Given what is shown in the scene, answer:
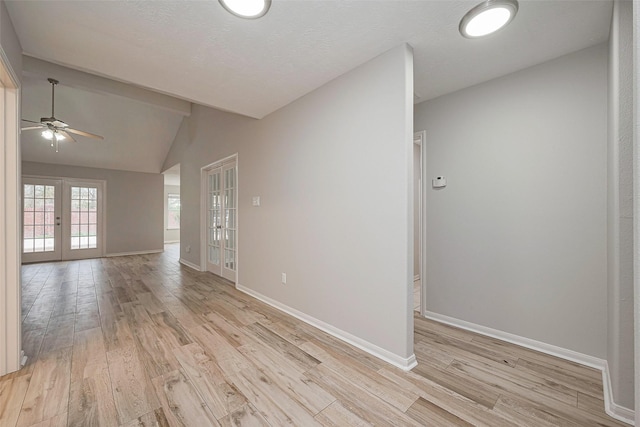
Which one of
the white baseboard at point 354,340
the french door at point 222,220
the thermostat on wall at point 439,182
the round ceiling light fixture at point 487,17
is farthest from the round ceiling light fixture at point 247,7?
the french door at point 222,220

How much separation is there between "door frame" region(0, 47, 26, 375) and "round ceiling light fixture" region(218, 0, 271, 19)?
1567 millimetres

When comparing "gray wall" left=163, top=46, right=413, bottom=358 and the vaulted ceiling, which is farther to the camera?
"gray wall" left=163, top=46, right=413, bottom=358

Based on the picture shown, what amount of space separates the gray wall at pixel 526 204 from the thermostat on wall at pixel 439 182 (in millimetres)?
71

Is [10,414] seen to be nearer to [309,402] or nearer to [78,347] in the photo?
[78,347]

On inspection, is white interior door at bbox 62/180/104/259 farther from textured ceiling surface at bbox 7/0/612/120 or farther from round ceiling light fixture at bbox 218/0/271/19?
round ceiling light fixture at bbox 218/0/271/19

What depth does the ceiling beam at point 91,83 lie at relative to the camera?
3443 millimetres

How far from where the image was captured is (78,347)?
2.14m

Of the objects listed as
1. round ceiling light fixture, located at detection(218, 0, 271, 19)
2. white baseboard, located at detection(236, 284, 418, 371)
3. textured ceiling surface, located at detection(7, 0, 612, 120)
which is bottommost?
white baseboard, located at detection(236, 284, 418, 371)

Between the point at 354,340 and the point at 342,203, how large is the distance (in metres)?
1.24

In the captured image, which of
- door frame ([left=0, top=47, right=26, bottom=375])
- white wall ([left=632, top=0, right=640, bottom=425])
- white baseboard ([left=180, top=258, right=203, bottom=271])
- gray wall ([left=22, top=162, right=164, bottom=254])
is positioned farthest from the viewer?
gray wall ([left=22, top=162, right=164, bottom=254])

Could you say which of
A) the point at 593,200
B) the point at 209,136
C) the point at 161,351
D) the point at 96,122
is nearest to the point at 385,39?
the point at 593,200

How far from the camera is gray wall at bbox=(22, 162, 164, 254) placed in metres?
6.82

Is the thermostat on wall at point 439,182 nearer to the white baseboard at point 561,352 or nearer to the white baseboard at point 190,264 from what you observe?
the white baseboard at point 561,352

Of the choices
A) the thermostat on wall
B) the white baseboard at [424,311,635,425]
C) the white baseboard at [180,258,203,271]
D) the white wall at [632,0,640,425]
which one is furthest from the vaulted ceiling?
the white baseboard at [180,258,203,271]
